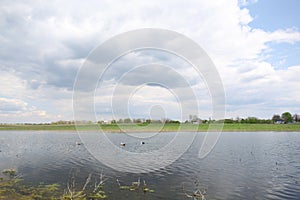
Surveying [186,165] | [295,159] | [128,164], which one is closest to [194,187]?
[186,165]

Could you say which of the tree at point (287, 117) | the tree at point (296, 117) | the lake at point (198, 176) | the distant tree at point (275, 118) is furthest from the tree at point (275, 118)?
the lake at point (198, 176)

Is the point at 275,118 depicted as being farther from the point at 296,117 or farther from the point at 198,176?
the point at 198,176

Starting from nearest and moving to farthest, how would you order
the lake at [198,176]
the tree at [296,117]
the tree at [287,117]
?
the lake at [198,176], the tree at [287,117], the tree at [296,117]

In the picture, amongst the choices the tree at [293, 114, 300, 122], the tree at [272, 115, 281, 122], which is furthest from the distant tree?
the tree at [293, 114, 300, 122]

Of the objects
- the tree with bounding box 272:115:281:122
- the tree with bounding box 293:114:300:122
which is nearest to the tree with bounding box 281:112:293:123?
the tree with bounding box 272:115:281:122

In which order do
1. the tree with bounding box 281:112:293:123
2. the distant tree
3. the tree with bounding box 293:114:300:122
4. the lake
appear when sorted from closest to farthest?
1. the lake
2. the tree with bounding box 281:112:293:123
3. the distant tree
4. the tree with bounding box 293:114:300:122

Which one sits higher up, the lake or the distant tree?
the distant tree

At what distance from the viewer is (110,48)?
26.6 m

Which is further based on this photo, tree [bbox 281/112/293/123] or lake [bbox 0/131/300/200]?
tree [bbox 281/112/293/123]

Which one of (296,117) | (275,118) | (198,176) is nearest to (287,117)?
(275,118)

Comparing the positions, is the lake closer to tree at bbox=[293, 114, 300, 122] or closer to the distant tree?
the distant tree

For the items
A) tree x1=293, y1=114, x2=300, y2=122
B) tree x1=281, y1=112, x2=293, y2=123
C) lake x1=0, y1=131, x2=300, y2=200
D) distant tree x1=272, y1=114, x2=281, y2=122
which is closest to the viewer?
lake x1=0, y1=131, x2=300, y2=200

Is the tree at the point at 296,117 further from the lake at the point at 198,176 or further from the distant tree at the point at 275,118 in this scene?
the lake at the point at 198,176

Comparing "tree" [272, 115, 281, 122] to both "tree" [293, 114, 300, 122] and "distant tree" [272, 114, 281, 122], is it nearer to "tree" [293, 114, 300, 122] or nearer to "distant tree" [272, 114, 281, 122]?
"distant tree" [272, 114, 281, 122]
